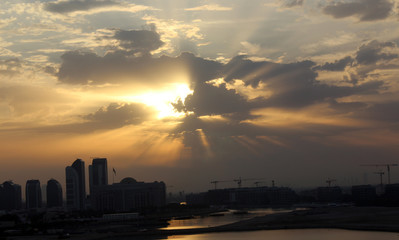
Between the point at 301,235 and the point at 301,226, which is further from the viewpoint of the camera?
the point at 301,226

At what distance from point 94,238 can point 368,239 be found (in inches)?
2133

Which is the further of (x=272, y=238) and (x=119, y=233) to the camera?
(x=119, y=233)

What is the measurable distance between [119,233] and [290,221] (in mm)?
42343

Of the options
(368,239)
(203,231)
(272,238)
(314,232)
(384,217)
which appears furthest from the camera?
(384,217)

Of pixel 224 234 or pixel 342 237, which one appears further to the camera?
pixel 224 234

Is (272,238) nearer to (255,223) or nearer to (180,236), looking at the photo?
(180,236)

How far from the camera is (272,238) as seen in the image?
10219cm

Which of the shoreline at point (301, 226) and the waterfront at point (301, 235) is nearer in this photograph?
the waterfront at point (301, 235)

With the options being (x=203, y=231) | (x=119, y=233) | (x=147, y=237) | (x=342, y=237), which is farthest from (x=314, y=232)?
(x=119, y=233)

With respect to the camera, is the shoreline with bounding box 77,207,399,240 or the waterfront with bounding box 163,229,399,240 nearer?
the waterfront with bounding box 163,229,399,240

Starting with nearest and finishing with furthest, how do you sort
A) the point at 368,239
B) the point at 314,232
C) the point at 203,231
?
the point at 368,239 → the point at 314,232 → the point at 203,231

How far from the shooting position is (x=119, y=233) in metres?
125

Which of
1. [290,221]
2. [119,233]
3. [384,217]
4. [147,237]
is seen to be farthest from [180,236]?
[384,217]

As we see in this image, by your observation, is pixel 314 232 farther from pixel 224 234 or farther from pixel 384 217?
pixel 384 217
